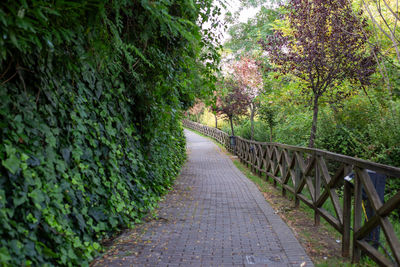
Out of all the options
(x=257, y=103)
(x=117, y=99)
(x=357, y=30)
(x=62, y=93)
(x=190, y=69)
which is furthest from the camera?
(x=257, y=103)

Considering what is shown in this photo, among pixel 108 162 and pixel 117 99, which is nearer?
pixel 108 162

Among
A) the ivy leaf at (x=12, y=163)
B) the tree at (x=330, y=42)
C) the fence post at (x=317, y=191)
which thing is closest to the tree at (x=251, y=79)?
the tree at (x=330, y=42)

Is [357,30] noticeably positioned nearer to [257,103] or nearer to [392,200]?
[392,200]

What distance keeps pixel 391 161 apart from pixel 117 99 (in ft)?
17.7

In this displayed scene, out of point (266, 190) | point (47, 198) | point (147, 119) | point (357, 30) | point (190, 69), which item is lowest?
point (266, 190)

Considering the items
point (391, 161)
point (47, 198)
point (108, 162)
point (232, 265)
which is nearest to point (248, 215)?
point (232, 265)

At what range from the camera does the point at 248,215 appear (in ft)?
18.6

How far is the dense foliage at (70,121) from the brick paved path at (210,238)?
38cm

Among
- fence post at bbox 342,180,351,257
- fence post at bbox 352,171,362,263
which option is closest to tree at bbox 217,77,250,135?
fence post at bbox 342,180,351,257

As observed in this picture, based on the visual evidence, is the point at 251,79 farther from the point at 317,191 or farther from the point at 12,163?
the point at 12,163

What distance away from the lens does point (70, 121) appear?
11.3 feet

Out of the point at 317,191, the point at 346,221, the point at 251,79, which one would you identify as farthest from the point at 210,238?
the point at 251,79

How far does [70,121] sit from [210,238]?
2.37m

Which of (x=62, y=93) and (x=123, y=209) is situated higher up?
(x=62, y=93)
